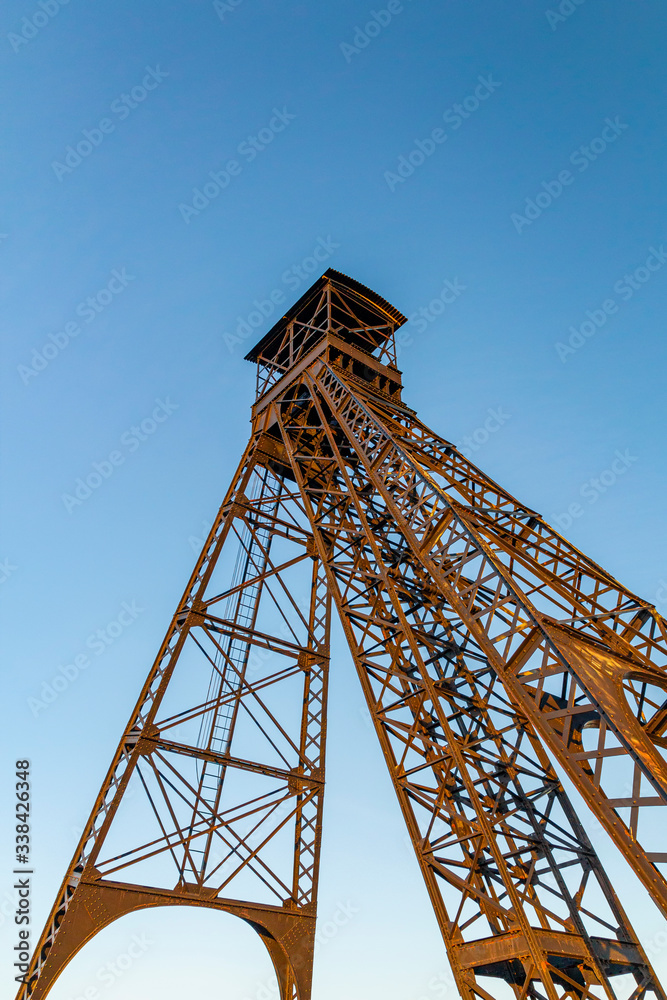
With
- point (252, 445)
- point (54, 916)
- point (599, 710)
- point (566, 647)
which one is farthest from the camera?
point (252, 445)

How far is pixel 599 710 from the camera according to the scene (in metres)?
6.48

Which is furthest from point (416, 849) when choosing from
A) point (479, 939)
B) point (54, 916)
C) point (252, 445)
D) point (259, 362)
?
point (259, 362)

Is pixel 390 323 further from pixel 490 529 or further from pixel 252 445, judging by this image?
pixel 490 529

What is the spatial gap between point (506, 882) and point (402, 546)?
5.49 meters

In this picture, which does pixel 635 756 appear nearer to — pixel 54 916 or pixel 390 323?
pixel 54 916

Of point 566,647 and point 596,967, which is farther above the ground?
point 566,647

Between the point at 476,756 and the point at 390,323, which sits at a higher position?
the point at 390,323

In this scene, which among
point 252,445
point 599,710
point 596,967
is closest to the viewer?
point 599,710

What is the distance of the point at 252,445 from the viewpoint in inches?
635

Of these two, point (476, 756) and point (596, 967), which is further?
point (476, 756)

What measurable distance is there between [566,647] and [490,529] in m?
3.64

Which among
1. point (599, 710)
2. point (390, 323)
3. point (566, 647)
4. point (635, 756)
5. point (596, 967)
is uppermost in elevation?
point (390, 323)

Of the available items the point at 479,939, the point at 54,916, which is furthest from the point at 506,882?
the point at 54,916

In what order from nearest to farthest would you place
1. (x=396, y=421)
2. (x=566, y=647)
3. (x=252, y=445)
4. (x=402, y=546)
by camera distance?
(x=566, y=647) → (x=402, y=546) → (x=396, y=421) → (x=252, y=445)
